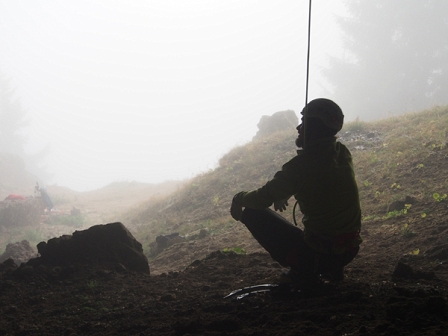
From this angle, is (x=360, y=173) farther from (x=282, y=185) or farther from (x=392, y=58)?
(x=392, y=58)

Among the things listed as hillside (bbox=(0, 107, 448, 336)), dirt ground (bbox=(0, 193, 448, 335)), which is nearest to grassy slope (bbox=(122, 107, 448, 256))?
hillside (bbox=(0, 107, 448, 336))

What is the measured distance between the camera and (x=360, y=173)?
33.0 ft

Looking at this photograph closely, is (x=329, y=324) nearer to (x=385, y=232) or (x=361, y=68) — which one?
(x=385, y=232)

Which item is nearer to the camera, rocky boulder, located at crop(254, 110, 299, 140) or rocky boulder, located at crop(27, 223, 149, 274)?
rocky boulder, located at crop(27, 223, 149, 274)

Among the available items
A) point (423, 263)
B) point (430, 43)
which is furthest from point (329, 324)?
point (430, 43)

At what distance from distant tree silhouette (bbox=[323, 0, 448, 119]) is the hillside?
98.4 ft

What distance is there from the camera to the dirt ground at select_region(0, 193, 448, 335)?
233 cm

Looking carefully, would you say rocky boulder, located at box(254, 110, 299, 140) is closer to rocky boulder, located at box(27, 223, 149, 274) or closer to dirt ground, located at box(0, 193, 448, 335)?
dirt ground, located at box(0, 193, 448, 335)

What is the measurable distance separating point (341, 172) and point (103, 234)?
3574 mm

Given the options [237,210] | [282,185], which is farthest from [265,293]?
[282,185]

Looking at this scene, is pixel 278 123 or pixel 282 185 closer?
pixel 282 185

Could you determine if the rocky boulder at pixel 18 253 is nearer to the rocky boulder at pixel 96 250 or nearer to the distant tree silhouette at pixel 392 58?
the rocky boulder at pixel 96 250

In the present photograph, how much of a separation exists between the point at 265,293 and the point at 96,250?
2666 millimetres

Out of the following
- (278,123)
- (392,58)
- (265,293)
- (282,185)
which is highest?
(392,58)
